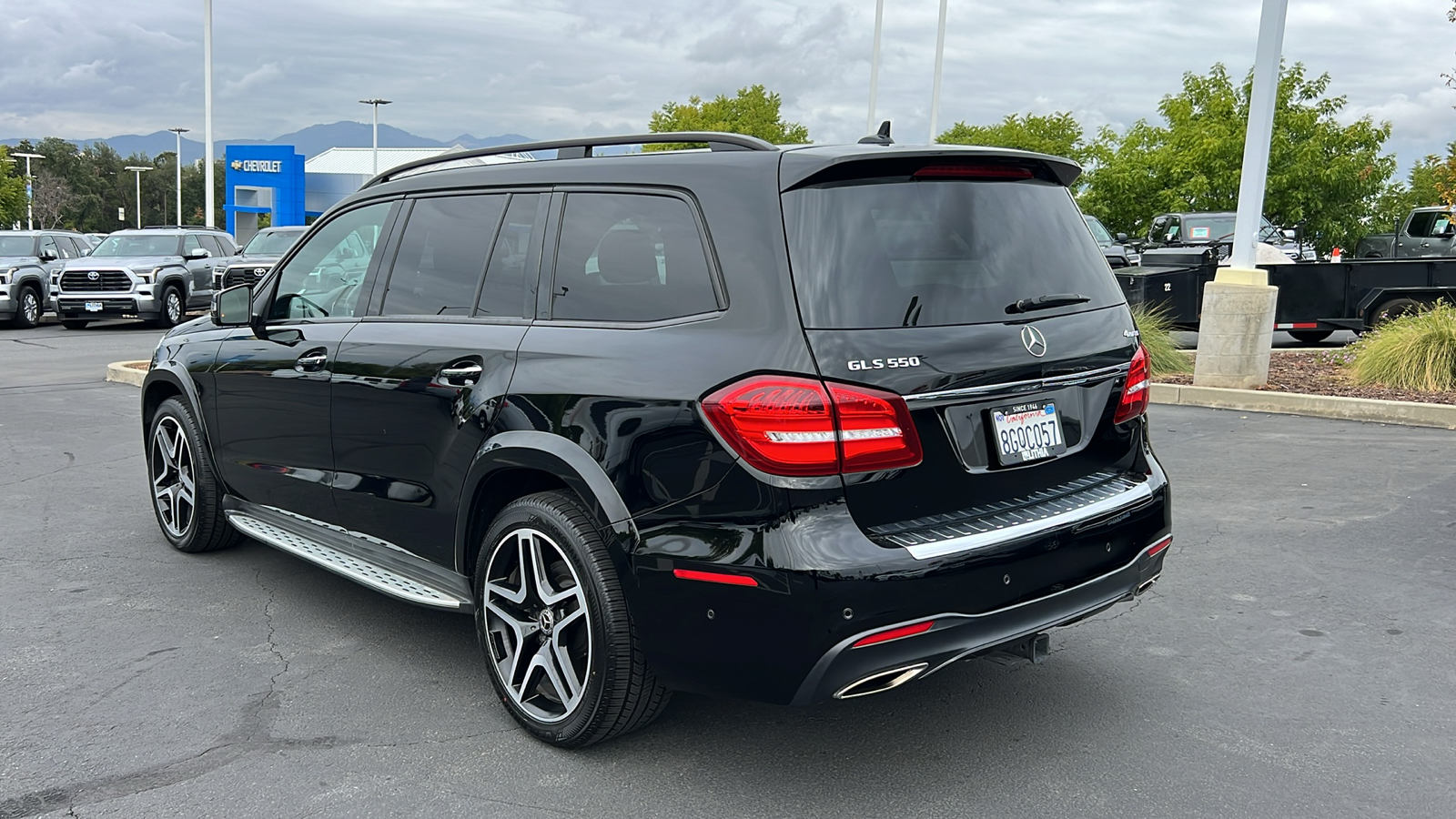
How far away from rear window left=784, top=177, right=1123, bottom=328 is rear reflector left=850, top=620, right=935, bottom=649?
0.79 meters

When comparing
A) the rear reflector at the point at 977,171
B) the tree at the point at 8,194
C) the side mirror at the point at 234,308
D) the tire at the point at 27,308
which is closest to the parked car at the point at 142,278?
the tire at the point at 27,308

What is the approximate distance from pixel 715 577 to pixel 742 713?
1066mm

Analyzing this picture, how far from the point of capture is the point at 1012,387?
344cm

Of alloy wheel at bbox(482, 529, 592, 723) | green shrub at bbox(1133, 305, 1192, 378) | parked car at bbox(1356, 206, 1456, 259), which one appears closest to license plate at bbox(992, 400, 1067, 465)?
alloy wheel at bbox(482, 529, 592, 723)

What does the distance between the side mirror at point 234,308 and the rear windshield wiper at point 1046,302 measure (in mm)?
3391

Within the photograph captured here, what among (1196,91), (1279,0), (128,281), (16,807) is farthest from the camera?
(1196,91)

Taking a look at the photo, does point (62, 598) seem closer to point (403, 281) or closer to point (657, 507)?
point (403, 281)

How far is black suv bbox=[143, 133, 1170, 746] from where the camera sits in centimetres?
315

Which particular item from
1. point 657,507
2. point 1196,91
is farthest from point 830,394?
point 1196,91

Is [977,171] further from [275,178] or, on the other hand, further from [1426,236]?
[275,178]

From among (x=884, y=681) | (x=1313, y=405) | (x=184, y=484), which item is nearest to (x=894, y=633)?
(x=884, y=681)

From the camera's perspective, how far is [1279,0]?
11.1 metres

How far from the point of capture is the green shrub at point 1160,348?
12734mm

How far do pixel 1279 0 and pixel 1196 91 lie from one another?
2751 centimetres
